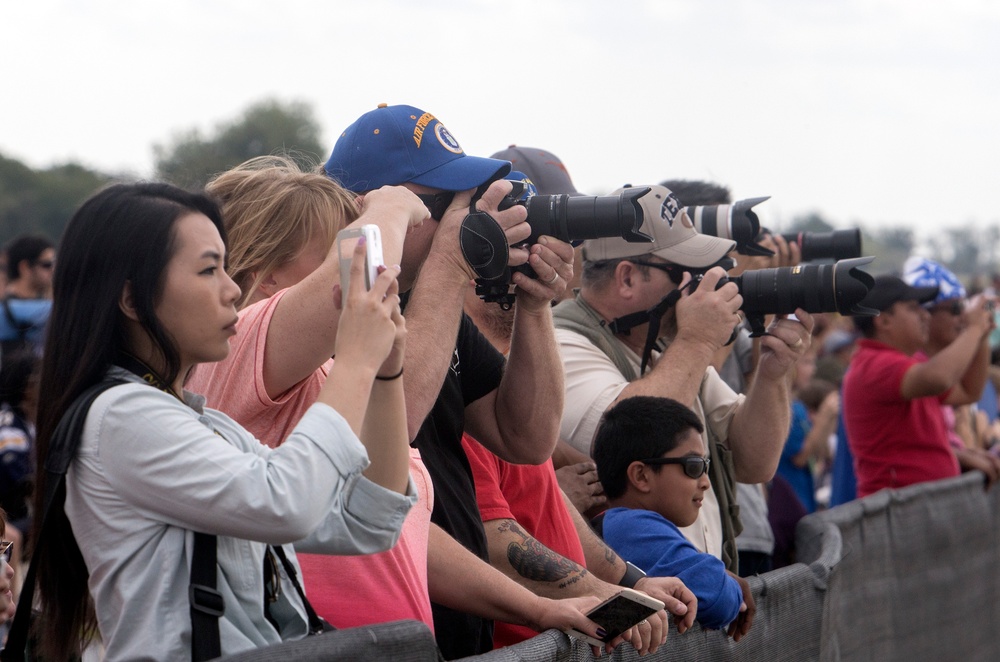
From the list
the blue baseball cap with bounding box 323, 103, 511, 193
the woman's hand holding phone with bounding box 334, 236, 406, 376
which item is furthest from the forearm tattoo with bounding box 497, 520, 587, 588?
the woman's hand holding phone with bounding box 334, 236, 406, 376

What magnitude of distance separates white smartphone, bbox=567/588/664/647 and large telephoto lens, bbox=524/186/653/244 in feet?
2.68

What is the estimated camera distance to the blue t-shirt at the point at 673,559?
3146mm

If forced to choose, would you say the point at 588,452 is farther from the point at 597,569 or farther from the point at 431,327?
the point at 431,327

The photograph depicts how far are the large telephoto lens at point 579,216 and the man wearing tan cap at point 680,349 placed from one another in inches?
27.9

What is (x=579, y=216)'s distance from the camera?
2.83 metres

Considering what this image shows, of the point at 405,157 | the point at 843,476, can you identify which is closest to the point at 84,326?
the point at 405,157

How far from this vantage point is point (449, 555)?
2.54m

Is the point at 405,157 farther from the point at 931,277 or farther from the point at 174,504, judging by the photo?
the point at 931,277

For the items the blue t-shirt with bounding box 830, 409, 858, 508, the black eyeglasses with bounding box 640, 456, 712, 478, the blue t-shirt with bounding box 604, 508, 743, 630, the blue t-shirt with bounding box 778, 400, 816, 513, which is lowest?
the blue t-shirt with bounding box 778, 400, 816, 513

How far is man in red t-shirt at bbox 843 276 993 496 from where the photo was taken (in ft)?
19.4

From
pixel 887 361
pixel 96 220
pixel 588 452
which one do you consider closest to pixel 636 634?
pixel 588 452

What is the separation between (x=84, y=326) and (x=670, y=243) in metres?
2.28

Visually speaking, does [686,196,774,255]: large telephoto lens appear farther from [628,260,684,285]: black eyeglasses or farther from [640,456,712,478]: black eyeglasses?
[640,456,712,478]: black eyeglasses

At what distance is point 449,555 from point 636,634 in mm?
443
